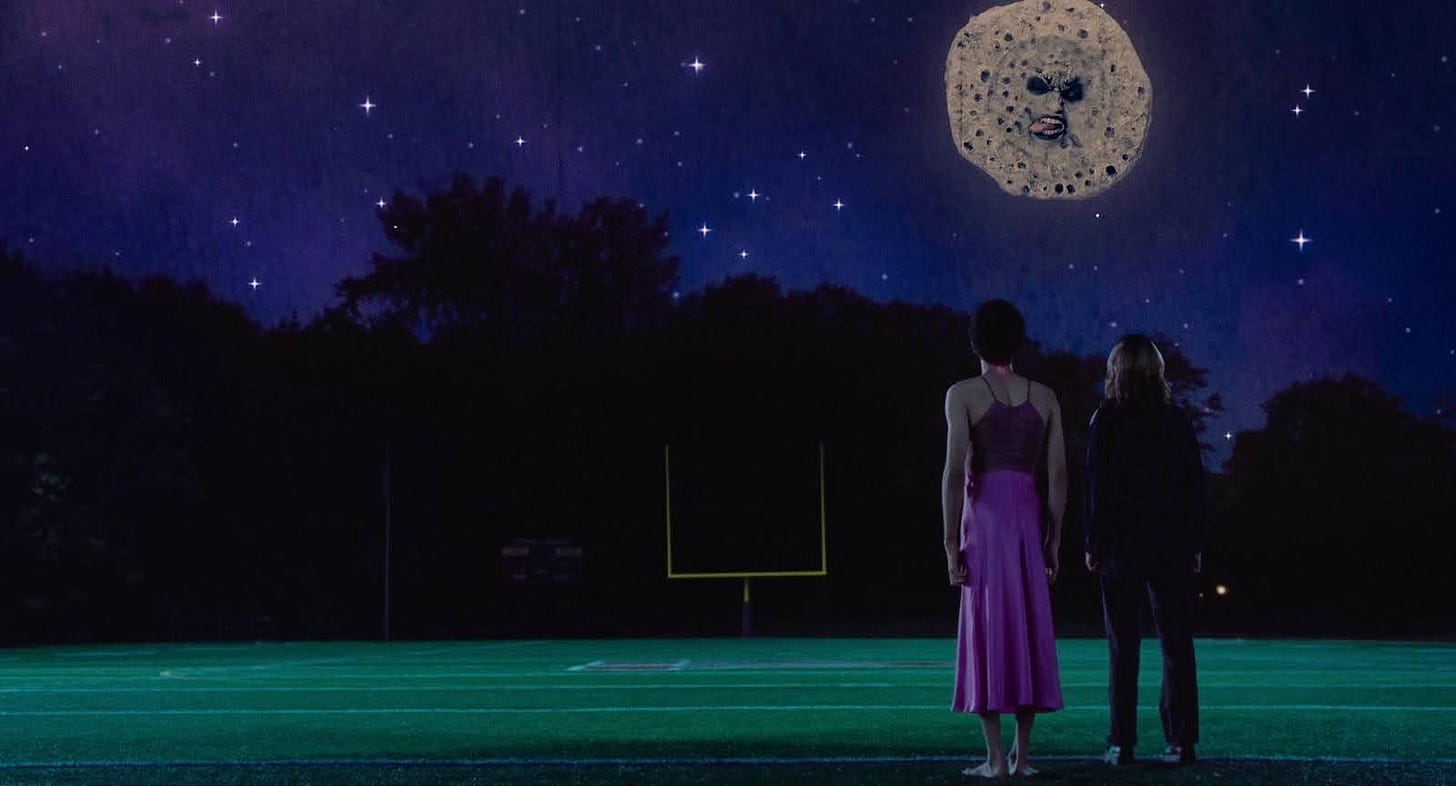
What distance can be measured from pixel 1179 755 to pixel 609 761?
84.4 inches

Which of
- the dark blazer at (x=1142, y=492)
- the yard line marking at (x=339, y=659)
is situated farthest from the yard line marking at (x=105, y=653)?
the dark blazer at (x=1142, y=492)

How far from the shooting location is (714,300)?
35219mm

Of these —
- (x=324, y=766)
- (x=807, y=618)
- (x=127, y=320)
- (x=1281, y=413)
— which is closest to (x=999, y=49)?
(x=324, y=766)

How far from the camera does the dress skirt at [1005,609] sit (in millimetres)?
5477

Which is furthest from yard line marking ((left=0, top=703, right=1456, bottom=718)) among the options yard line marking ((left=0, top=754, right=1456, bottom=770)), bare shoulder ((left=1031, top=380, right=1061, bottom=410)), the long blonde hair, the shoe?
bare shoulder ((left=1031, top=380, right=1061, bottom=410))

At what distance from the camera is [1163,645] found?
5848 mm

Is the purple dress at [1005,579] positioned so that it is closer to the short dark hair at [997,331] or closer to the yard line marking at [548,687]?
the short dark hair at [997,331]

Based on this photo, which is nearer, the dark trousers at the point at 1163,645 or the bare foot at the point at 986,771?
the bare foot at the point at 986,771

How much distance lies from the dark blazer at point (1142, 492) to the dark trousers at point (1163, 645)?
0.08m

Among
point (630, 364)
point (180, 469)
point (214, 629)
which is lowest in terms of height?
point (214, 629)

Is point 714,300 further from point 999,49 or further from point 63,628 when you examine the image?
point 999,49

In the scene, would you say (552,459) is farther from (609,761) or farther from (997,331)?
(997,331)

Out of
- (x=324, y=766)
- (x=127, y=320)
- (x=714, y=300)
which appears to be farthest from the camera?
(x=714, y=300)

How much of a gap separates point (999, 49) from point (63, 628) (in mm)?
21335
